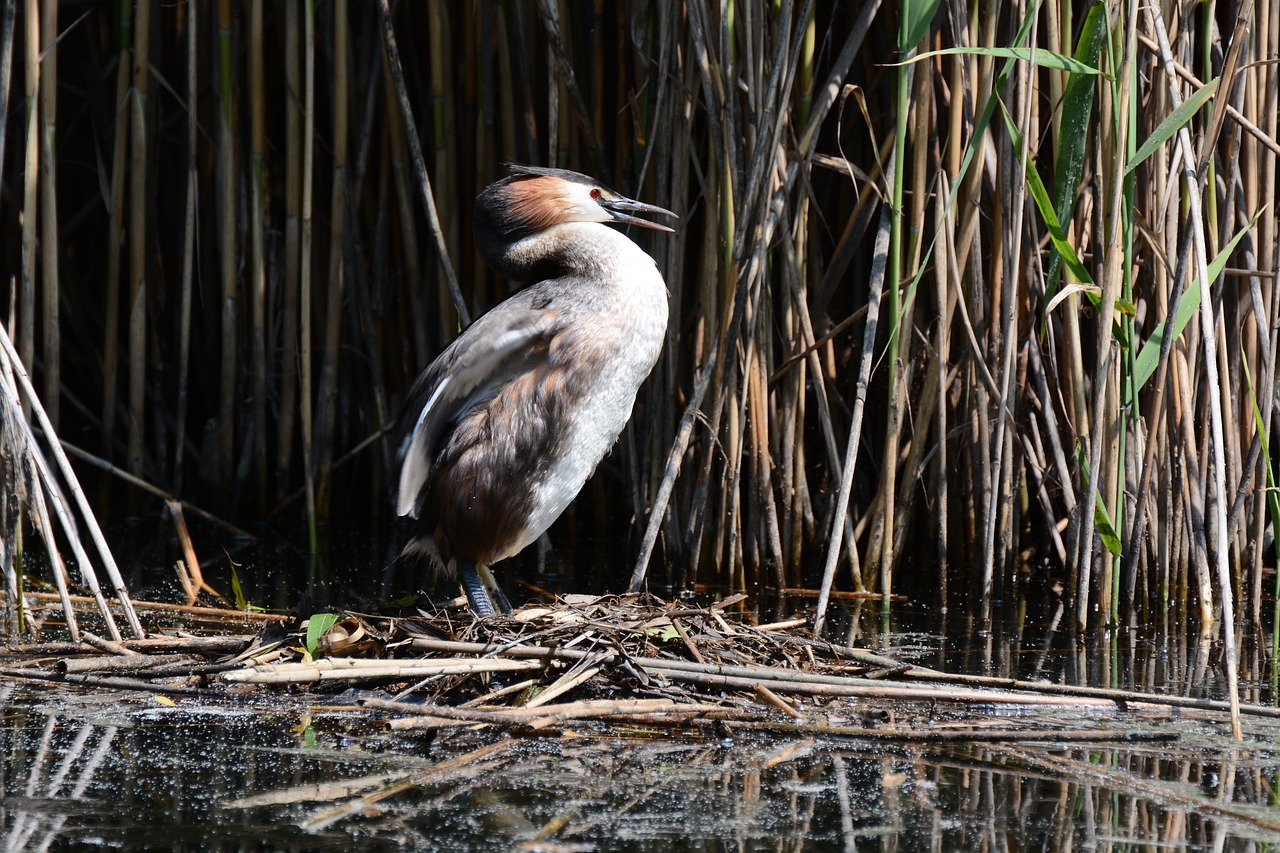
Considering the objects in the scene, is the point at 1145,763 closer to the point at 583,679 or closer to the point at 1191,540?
the point at 583,679

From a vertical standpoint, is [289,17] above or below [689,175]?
above

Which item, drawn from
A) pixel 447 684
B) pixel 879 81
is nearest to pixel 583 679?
pixel 447 684

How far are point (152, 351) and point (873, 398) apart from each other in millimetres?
2946

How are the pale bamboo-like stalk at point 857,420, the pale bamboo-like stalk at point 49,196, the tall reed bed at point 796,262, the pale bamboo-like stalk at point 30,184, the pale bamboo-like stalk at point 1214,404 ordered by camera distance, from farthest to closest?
the pale bamboo-like stalk at point 49,196 → the pale bamboo-like stalk at point 30,184 → the tall reed bed at point 796,262 → the pale bamboo-like stalk at point 857,420 → the pale bamboo-like stalk at point 1214,404

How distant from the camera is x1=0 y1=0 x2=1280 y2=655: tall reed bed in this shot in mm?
4020

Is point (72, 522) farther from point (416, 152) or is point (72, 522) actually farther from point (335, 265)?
point (335, 265)

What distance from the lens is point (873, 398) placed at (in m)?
5.12

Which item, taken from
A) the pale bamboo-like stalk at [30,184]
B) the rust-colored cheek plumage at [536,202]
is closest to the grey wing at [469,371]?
the rust-colored cheek plumage at [536,202]

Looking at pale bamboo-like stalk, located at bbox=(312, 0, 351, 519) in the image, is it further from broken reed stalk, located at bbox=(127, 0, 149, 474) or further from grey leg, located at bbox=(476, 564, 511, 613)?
grey leg, located at bbox=(476, 564, 511, 613)

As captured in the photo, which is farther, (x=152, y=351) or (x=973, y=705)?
(x=152, y=351)

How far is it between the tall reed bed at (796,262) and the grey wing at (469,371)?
0.97 feet

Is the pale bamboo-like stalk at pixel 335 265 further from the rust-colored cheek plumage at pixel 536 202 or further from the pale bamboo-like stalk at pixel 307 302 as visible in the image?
the rust-colored cheek plumage at pixel 536 202

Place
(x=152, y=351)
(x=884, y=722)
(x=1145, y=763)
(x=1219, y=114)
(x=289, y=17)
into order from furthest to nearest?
1. (x=152, y=351)
2. (x=289, y=17)
3. (x=1219, y=114)
4. (x=884, y=722)
5. (x=1145, y=763)

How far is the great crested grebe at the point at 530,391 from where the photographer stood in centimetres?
404
